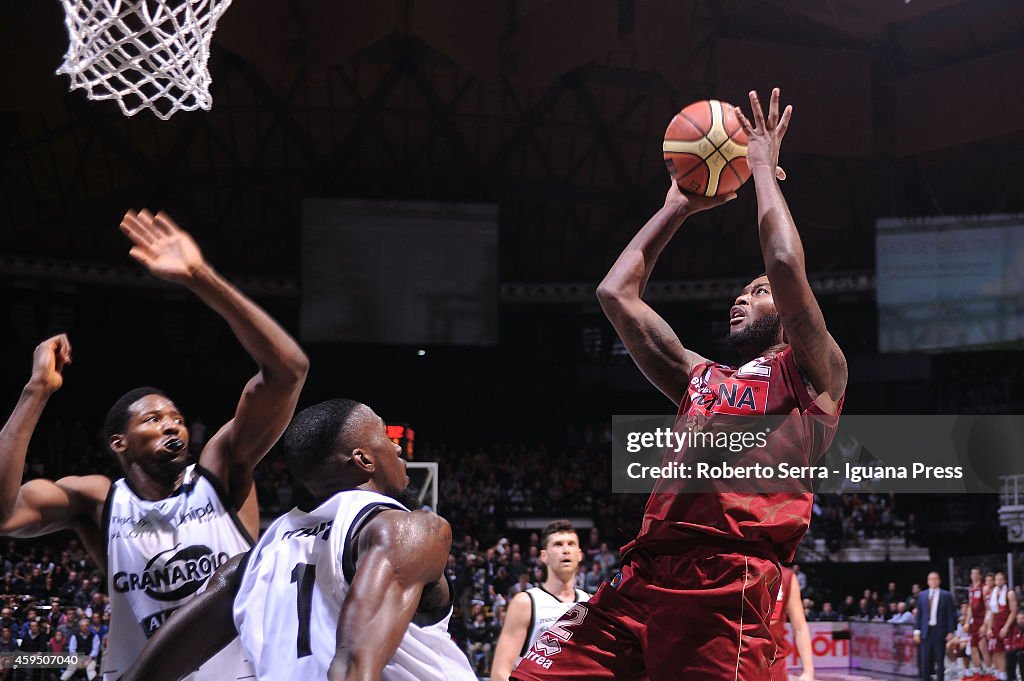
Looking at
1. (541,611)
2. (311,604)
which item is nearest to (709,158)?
(311,604)

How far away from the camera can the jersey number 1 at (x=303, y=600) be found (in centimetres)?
241

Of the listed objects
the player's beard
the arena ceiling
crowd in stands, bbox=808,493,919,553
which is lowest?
crowd in stands, bbox=808,493,919,553

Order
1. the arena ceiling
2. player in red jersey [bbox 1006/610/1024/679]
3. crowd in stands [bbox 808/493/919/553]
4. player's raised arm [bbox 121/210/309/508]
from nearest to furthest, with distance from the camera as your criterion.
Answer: player's raised arm [bbox 121/210/309/508], player in red jersey [bbox 1006/610/1024/679], the arena ceiling, crowd in stands [bbox 808/493/919/553]

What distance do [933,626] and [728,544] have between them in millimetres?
9952

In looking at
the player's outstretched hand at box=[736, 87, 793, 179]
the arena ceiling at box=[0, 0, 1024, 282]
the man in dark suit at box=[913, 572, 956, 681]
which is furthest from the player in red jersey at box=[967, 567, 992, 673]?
the player's outstretched hand at box=[736, 87, 793, 179]

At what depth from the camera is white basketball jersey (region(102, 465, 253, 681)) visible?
3752 mm

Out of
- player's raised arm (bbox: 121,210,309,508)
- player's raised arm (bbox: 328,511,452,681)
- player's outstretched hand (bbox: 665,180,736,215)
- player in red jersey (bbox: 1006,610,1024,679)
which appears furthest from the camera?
player in red jersey (bbox: 1006,610,1024,679)

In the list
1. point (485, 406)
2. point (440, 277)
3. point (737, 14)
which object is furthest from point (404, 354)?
point (737, 14)

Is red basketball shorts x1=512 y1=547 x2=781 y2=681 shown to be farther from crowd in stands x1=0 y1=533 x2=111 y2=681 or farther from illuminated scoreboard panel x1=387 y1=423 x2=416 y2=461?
crowd in stands x1=0 y1=533 x2=111 y2=681

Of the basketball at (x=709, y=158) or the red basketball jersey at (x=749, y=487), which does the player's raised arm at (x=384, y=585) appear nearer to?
the red basketball jersey at (x=749, y=487)

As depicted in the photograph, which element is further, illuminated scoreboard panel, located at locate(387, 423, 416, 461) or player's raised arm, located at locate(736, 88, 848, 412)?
illuminated scoreboard panel, located at locate(387, 423, 416, 461)

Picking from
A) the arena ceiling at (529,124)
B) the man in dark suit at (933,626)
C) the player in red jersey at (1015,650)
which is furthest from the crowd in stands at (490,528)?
the arena ceiling at (529,124)

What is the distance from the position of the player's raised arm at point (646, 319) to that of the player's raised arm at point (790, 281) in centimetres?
46

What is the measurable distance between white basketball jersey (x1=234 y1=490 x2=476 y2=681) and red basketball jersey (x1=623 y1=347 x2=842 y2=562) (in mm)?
1063
